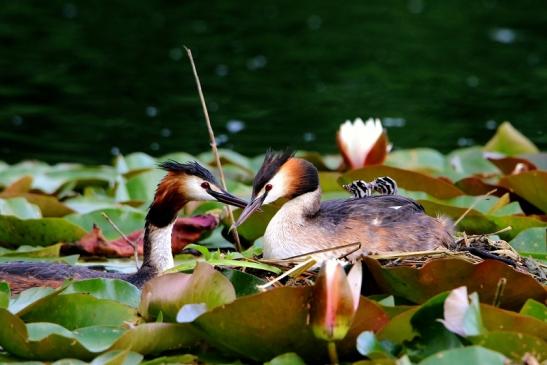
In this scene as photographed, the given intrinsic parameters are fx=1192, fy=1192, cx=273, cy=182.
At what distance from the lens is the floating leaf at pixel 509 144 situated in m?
9.59

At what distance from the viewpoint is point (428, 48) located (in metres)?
17.2

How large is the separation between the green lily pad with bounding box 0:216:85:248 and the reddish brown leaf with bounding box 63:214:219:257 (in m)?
0.15

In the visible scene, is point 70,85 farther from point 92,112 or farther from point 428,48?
point 428,48

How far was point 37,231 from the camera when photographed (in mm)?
7164

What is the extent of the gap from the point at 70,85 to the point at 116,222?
25.0ft

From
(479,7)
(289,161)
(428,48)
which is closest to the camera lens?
(289,161)

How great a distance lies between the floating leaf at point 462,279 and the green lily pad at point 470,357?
0.77 m

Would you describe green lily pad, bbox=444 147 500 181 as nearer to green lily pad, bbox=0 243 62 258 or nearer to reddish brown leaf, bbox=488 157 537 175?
reddish brown leaf, bbox=488 157 537 175

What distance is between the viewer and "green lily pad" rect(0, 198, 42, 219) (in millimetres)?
7379

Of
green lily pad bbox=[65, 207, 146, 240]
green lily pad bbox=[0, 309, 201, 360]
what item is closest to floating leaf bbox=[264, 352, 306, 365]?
green lily pad bbox=[0, 309, 201, 360]

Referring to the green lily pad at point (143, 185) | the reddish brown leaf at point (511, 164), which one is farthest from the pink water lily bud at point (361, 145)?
the green lily pad at point (143, 185)

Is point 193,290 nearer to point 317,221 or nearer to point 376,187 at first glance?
point 317,221

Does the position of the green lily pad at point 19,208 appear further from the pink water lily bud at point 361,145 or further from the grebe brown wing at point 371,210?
the pink water lily bud at point 361,145

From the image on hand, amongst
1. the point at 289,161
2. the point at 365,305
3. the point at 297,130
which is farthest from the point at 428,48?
the point at 365,305
